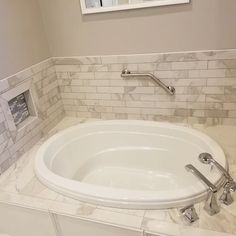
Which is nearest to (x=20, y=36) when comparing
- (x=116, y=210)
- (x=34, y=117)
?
(x=34, y=117)

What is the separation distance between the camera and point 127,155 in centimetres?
212

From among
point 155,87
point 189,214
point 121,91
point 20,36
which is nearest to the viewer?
point 189,214

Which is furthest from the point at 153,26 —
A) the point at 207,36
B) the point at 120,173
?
the point at 120,173

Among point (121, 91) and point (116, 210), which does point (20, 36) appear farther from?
Answer: point (116, 210)

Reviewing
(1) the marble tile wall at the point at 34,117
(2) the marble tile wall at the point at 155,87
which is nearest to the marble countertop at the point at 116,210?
(1) the marble tile wall at the point at 34,117

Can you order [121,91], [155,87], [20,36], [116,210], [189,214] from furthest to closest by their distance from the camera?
[121,91]
[155,87]
[20,36]
[116,210]
[189,214]

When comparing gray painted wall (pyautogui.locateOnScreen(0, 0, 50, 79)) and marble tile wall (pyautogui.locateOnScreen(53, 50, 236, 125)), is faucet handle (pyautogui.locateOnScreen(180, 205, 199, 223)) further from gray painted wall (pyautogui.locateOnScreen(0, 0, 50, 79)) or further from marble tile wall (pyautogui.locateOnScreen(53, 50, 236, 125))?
gray painted wall (pyautogui.locateOnScreen(0, 0, 50, 79))

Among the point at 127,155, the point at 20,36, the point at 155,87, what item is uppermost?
the point at 20,36

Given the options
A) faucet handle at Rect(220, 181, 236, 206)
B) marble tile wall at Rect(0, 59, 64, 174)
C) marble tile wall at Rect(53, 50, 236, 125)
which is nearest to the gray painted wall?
marble tile wall at Rect(0, 59, 64, 174)

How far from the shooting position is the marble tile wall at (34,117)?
1.68 m

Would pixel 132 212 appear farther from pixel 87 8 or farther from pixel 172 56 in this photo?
pixel 87 8

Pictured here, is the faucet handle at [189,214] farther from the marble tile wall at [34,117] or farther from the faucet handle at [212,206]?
the marble tile wall at [34,117]

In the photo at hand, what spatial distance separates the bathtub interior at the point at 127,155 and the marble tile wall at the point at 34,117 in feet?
0.71

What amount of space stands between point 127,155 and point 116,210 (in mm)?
857
